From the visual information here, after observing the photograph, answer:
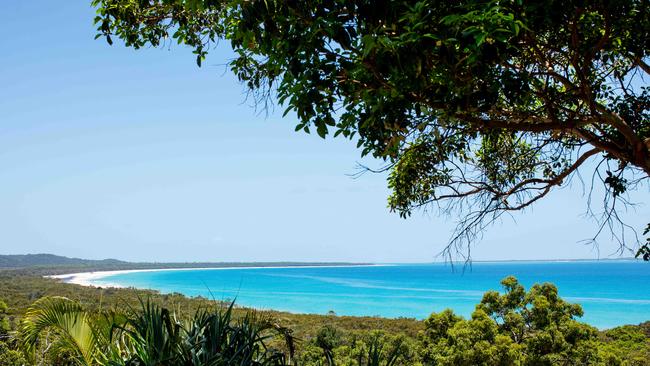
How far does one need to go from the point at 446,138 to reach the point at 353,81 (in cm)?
172

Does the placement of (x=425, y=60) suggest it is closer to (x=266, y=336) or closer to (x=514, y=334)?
(x=266, y=336)

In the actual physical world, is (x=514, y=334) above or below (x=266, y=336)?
below

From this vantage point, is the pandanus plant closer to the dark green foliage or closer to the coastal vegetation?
the coastal vegetation

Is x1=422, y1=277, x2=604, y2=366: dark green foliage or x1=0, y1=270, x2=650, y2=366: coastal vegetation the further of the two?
x1=422, y1=277, x2=604, y2=366: dark green foliage

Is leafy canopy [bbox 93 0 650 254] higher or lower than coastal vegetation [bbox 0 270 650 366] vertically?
higher

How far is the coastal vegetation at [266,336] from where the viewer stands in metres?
3.61

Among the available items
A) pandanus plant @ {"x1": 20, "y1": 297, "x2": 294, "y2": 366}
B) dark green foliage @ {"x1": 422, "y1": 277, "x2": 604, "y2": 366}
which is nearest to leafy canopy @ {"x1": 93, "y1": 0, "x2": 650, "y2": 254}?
pandanus plant @ {"x1": 20, "y1": 297, "x2": 294, "y2": 366}

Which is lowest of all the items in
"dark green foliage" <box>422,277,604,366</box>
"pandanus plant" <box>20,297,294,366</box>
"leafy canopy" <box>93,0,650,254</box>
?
"dark green foliage" <box>422,277,604,366</box>

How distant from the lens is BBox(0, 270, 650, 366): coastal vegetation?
142 inches

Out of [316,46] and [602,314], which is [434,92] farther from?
[602,314]

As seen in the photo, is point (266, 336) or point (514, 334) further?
point (514, 334)

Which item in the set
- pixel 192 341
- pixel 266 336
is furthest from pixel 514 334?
pixel 192 341

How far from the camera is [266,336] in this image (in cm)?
373

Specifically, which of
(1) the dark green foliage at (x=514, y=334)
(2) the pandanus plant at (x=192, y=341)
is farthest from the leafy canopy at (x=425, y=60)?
(1) the dark green foliage at (x=514, y=334)
